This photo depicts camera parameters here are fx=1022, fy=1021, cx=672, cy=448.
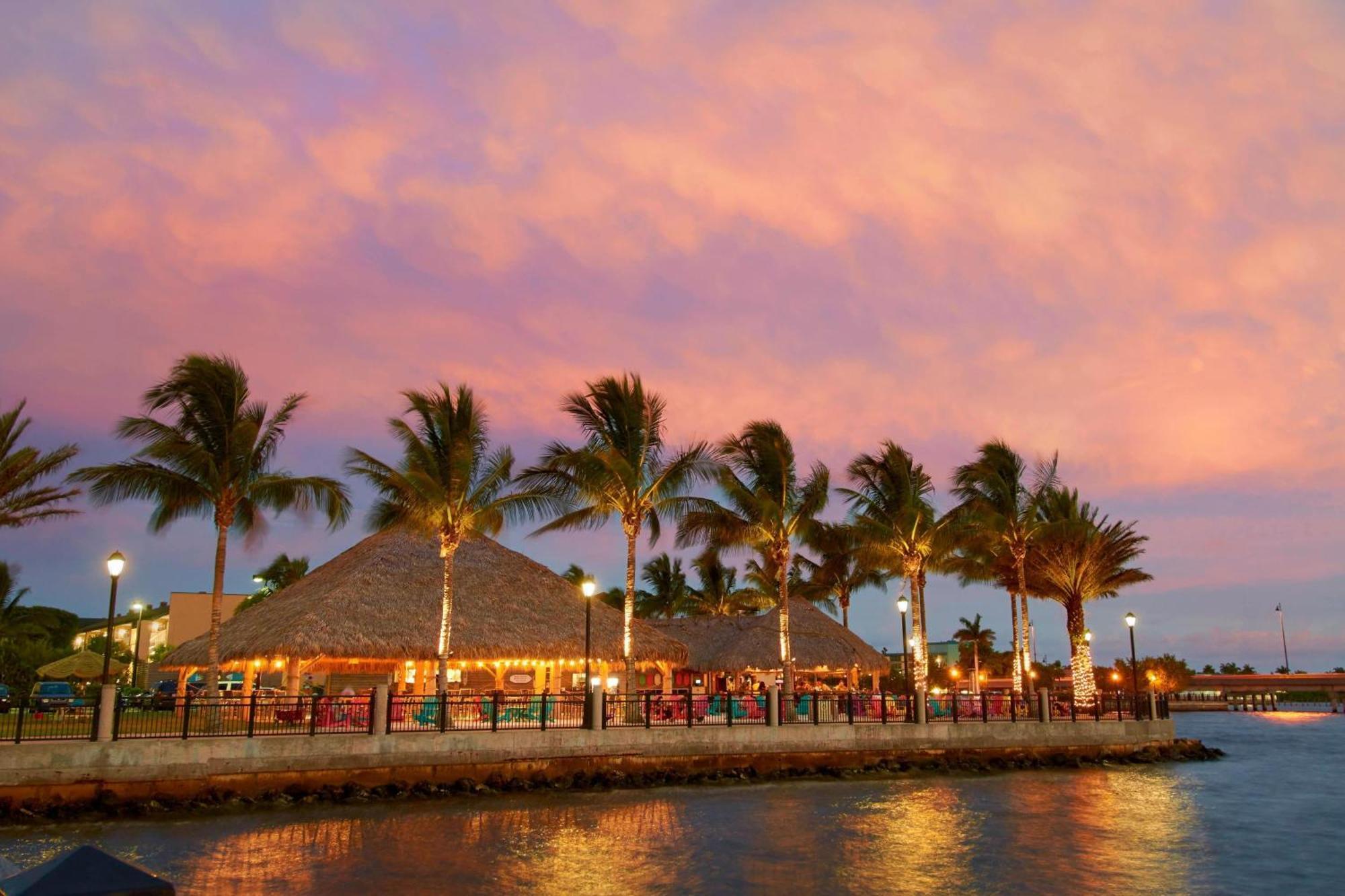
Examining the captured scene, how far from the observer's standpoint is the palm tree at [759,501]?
1526 inches

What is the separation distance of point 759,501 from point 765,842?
58.2 ft

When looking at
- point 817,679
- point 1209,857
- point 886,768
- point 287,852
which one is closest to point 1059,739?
point 886,768

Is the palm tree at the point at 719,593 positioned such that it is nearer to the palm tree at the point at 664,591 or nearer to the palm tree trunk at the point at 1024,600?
the palm tree at the point at 664,591

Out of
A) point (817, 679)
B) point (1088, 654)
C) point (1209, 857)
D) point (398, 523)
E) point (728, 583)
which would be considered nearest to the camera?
point (1209, 857)

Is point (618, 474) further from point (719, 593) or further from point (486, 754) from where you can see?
point (719, 593)

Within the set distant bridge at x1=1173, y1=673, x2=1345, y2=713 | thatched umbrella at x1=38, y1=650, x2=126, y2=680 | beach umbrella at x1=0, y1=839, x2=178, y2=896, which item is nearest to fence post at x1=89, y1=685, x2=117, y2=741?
beach umbrella at x1=0, y1=839, x2=178, y2=896

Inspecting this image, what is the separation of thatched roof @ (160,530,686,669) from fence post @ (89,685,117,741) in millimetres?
9295

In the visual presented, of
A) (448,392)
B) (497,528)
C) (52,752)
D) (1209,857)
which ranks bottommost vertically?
(1209,857)

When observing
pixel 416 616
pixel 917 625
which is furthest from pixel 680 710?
pixel 917 625

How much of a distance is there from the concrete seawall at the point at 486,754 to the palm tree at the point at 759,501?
19.4 feet

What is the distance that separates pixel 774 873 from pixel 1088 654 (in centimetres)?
3097

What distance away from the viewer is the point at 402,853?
19625 millimetres

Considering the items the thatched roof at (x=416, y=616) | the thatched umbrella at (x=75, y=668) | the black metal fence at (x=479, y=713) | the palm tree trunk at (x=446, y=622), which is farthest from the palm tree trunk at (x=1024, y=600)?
the thatched umbrella at (x=75, y=668)

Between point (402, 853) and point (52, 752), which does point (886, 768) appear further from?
point (52, 752)
